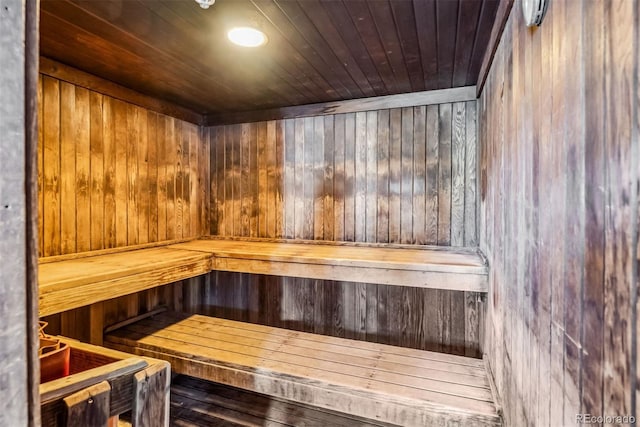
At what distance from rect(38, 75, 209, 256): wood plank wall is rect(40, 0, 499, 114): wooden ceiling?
10.3 inches

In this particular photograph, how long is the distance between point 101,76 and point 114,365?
6.67 ft

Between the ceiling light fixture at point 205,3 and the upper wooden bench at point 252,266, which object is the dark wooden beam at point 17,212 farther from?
the upper wooden bench at point 252,266

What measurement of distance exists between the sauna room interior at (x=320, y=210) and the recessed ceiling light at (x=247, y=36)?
1cm

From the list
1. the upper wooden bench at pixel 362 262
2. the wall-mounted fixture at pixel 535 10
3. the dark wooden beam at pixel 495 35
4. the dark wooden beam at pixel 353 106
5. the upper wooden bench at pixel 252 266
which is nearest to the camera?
the wall-mounted fixture at pixel 535 10

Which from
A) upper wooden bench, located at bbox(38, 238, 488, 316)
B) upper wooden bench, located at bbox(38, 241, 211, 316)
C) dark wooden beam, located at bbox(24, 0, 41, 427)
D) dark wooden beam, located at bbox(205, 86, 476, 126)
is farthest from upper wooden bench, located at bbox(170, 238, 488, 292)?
dark wooden beam, located at bbox(24, 0, 41, 427)

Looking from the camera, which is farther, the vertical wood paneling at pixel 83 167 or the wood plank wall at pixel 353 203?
the wood plank wall at pixel 353 203

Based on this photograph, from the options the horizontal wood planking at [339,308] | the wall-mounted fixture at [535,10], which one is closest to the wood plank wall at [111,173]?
the horizontal wood planking at [339,308]

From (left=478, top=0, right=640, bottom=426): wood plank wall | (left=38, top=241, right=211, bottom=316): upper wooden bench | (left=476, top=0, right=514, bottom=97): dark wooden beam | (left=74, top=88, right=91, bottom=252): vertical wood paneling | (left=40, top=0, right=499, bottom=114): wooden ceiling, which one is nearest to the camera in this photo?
(left=478, top=0, right=640, bottom=426): wood plank wall

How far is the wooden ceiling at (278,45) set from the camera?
130 centimetres

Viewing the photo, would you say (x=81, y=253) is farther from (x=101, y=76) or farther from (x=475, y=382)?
(x=475, y=382)

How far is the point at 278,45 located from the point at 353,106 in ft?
3.21

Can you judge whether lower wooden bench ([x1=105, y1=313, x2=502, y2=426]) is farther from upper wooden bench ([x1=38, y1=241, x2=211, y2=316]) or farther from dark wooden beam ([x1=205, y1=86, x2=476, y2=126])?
dark wooden beam ([x1=205, y1=86, x2=476, y2=126])

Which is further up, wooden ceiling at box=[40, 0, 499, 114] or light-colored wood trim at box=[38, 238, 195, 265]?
wooden ceiling at box=[40, 0, 499, 114]

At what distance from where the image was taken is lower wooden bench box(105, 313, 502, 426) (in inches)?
57.2
